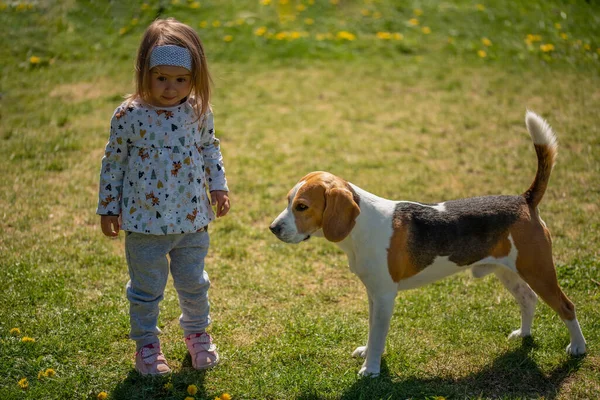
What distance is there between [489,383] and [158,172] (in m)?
2.37

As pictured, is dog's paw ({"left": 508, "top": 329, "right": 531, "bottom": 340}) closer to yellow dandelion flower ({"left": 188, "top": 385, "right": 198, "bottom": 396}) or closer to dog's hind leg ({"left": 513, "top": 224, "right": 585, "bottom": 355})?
dog's hind leg ({"left": 513, "top": 224, "right": 585, "bottom": 355})

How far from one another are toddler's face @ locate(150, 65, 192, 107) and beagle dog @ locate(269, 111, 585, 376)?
0.88m

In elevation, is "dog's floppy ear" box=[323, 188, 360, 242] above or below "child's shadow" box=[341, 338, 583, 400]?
above

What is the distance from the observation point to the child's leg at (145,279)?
3.69 meters

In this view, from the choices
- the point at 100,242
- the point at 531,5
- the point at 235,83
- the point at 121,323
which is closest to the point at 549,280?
the point at 121,323

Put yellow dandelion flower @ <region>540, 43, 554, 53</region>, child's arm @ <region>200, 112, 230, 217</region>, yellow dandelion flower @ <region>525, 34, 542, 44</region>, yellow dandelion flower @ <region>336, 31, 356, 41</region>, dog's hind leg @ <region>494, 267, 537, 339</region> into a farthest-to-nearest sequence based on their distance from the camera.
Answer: yellow dandelion flower @ <region>336, 31, 356, 41</region> → yellow dandelion flower @ <region>525, 34, 542, 44</region> → yellow dandelion flower @ <region>540, 43, 554, 53</region> → dog's hind leg @ <region>494, 267, 537, 339</region> → child's arm @ <region>200, 112, 230, 217</region>

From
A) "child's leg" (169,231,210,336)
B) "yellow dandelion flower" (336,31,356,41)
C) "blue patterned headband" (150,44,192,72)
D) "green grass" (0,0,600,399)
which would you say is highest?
"blue patterned headband" (150,44,192,72)

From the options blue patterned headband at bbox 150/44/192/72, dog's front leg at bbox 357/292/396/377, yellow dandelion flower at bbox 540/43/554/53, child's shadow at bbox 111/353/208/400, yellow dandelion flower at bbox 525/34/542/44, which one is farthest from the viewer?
yellow dandelion flower at bbox 525/34/542/44

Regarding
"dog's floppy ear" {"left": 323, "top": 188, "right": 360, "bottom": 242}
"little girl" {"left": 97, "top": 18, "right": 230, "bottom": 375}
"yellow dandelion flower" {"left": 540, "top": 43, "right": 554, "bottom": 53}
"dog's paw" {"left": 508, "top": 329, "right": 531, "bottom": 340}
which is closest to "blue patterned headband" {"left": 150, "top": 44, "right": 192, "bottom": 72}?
"little girl" {"left": 97, "top": 18, "right": 230, "bottom": 375}

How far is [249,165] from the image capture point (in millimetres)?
7328

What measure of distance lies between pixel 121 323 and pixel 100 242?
1409mm

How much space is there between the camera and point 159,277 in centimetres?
377

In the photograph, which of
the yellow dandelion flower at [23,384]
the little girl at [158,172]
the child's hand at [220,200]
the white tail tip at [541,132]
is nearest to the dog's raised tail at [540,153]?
the white tail tip at [541,132]

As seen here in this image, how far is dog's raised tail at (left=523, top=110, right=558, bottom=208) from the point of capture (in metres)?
3.98
